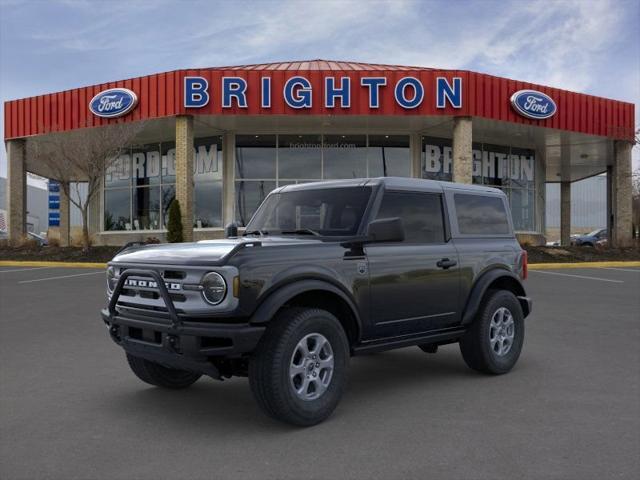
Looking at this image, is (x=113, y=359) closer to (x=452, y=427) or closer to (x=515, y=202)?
(x=452, y=427)

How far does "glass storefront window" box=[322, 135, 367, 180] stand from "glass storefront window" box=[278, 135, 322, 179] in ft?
1.10

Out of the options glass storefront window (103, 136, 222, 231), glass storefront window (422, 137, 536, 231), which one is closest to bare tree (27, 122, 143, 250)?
glass storefront window (103, 136, 222, 231)

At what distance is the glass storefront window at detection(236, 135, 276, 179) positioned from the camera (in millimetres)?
23828

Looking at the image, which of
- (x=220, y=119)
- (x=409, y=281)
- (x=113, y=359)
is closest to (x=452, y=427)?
(x=409, y=281)

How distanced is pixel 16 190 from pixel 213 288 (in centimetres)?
2416

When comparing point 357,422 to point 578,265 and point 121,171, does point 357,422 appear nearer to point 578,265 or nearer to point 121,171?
point 578,265

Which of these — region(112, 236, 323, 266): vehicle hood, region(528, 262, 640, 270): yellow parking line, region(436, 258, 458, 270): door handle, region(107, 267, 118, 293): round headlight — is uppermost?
region(112, 236, 323, 266): vehicle hood

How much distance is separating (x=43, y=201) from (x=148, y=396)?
8132 cm

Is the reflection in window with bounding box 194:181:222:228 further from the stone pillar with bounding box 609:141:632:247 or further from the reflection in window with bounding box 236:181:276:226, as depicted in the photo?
the stone pillar with bounding box 609:141:632:247

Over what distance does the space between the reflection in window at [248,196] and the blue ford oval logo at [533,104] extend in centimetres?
968

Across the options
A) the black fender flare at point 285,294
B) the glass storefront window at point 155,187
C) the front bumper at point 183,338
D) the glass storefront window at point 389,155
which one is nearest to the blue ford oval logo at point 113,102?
the glass storefront window at point 155,187

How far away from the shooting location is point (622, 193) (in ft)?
83.3

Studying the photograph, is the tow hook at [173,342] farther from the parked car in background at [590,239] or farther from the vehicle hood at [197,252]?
the parked car in background at [590,239]

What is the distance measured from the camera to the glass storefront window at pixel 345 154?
2377cm
